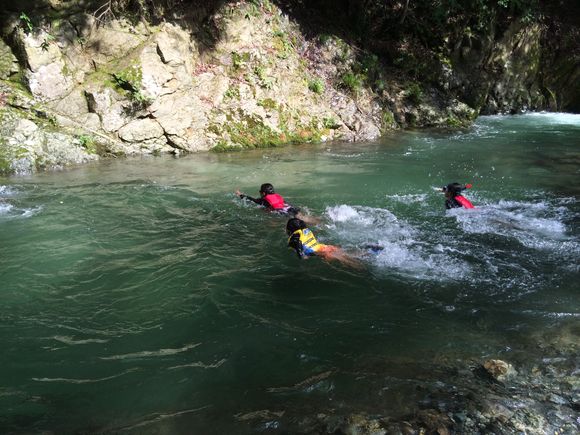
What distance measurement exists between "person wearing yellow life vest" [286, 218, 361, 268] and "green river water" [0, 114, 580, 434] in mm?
161

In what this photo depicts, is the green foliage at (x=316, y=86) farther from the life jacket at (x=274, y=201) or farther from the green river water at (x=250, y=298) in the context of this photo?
the life jacket at (x=274, y=201)

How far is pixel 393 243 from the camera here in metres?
7.32

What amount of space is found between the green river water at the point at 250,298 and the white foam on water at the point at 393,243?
4cm

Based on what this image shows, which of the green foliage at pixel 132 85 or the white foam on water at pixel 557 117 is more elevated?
the green foliage at pixel 132 85

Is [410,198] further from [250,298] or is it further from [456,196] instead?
[250,298]

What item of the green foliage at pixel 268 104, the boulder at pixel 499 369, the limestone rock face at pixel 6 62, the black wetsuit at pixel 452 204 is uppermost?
the limestone rock face at pixel 6 62

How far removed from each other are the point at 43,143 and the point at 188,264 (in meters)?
8.27

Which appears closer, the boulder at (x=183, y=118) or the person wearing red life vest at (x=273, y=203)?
the person wearing red life vest at (x=273, y=203)

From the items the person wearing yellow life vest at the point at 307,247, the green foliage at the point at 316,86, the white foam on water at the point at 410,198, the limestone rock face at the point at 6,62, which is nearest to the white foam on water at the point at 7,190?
the limestone rock face at the point at 6,62

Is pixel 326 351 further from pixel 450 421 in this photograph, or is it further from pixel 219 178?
pixel 219 178

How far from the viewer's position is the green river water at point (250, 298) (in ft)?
13.0

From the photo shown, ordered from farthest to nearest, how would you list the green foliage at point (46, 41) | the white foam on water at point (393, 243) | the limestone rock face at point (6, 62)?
the green foliage at point (46, 41)
the limestone rock face at point (6, 62)
the white foam on water at point (393, 243)

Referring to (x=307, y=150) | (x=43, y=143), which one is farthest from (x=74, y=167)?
(x=307, y=150)

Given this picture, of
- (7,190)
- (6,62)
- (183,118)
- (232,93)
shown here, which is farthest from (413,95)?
(7,190)
